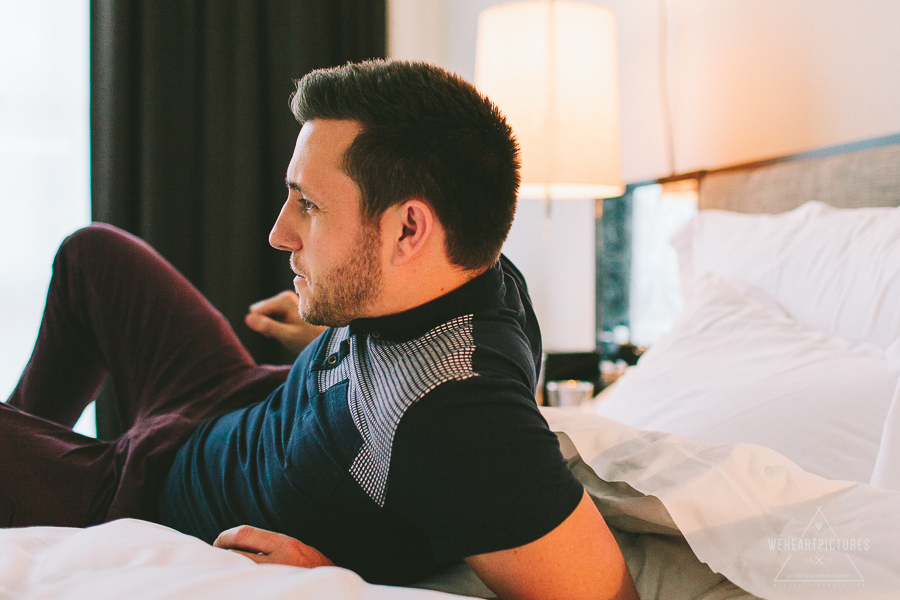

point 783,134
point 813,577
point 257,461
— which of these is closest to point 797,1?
point 783,134

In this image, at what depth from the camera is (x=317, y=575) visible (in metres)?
0.50

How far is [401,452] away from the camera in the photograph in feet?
2.07

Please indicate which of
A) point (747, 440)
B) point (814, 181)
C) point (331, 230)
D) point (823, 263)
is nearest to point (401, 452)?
point (331, 230)

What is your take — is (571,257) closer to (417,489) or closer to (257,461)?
(257,461)

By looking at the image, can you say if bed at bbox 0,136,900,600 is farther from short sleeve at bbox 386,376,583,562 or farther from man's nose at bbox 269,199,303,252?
man's nose at bbox 269,199,303,252

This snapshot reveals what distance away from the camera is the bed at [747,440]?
0.55 m

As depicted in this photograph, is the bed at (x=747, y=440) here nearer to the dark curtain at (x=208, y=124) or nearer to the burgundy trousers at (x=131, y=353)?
the burgundy trousers at (x=131, y=353)

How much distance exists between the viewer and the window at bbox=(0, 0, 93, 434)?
6.81 feet

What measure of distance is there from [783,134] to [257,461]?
1.40 meters

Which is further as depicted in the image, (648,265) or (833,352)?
(648,265)

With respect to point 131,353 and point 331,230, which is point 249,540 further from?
point 131,353

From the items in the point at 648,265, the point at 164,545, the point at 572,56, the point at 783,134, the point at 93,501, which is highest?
the point at 572,56

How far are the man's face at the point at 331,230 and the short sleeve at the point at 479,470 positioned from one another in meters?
0.21

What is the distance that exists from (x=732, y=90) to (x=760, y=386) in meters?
0.99
